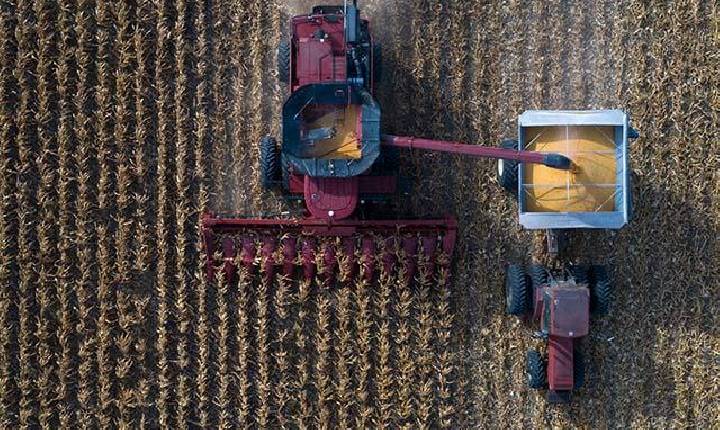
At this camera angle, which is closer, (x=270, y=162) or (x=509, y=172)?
(x=509, y=172)

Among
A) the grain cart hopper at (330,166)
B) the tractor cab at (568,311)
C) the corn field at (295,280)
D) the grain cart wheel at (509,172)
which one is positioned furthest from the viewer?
the corn field at (295,280)

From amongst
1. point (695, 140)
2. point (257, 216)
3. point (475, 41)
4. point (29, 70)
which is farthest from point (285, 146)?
point (695, 140)

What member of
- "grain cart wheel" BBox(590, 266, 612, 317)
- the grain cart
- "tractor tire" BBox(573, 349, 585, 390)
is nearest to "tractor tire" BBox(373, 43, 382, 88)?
the grain cart

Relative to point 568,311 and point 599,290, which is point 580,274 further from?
point 568,311

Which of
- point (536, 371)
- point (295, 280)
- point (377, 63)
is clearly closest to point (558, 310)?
point (536, 371)

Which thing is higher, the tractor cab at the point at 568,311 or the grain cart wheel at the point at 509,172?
the grain cart wheel at the point at 509,172

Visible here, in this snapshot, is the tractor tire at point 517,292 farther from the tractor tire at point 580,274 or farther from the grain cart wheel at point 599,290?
the grain cart wheel at point 599,290

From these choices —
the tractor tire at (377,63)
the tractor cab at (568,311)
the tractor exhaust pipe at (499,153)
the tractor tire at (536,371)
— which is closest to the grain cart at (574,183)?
the tractor cab at (568,311)
